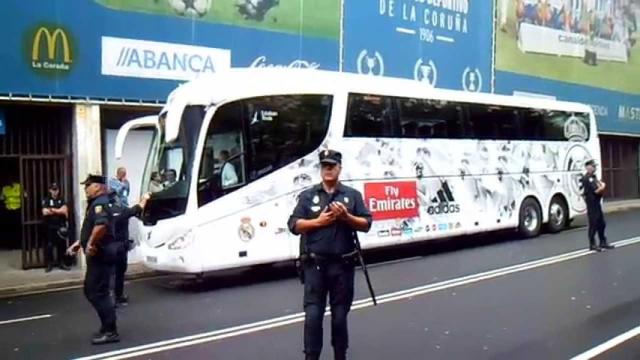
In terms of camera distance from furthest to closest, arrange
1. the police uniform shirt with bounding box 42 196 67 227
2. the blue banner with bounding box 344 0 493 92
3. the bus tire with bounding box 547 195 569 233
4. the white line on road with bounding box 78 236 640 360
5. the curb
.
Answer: the blue banner with bounding box 344 0 493 92 < the bus tire with bounding box 547 195 569 233 < the police uniform shirt with bounding box 42 196 67 227 < the curb < the white line on road with bounding box 78 236 640 360

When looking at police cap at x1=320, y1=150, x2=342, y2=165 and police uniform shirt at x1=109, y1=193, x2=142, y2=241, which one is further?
police uniform shirt at x1=109, y1=193, x2=142, y2=241

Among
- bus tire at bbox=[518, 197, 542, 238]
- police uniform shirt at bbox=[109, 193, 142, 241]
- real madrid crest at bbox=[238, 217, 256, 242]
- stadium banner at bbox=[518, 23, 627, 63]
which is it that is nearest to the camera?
police uniform shirt at bbox=[109, 193, 142, 241]

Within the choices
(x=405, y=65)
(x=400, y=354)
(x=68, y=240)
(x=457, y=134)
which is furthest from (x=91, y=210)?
(x=405, y=65)

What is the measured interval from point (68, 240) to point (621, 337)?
1059 centimetres

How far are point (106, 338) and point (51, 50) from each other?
7.61m

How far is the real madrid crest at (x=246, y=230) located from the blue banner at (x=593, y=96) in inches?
611

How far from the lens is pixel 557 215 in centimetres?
1898

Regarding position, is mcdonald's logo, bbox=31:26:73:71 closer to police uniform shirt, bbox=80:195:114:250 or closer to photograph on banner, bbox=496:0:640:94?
police uniform shirt, bbox=80:195:114:250

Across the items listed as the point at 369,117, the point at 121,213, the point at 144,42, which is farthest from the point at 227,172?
the point at 144,42

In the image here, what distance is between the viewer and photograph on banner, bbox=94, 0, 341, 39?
50.7 ft

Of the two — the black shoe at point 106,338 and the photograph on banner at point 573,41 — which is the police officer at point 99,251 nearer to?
the black shoe at point 106,338

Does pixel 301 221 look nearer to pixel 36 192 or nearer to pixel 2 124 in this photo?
pixel 2 124

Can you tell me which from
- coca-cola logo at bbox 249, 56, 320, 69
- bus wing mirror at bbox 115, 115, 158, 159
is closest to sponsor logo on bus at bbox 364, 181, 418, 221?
bus wing mirror at bbox 115, 115, 158, 159

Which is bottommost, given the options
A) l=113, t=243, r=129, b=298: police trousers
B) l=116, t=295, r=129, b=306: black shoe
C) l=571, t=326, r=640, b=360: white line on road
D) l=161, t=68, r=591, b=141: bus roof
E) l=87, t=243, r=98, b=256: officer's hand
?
l=116, t=295, r=129, b=306: black shoe
